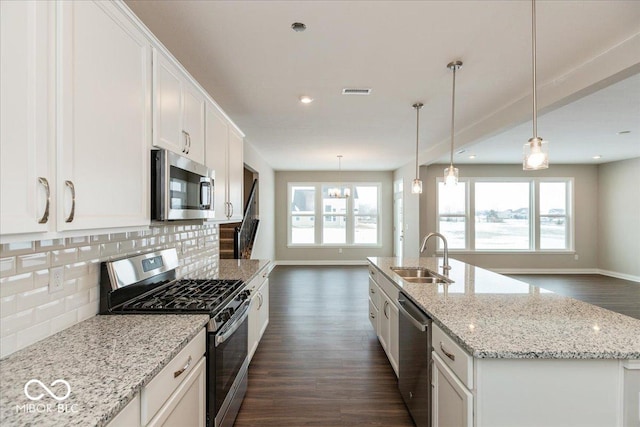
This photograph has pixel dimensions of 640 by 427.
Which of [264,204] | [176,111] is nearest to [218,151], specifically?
[176,111]

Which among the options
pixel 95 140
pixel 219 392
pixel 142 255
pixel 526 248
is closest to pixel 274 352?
pixel 219 392

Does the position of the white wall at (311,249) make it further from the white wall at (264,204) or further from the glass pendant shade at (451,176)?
the glass pendant shade at (451,176)

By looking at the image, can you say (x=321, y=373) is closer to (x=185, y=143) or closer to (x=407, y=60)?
(x=185, y=143)

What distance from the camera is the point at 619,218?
743 centimetres

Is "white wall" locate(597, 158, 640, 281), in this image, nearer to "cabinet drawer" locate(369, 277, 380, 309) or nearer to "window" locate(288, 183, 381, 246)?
"window" locate(288, 183, 381, 246)

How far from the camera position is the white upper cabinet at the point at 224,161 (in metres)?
2.60

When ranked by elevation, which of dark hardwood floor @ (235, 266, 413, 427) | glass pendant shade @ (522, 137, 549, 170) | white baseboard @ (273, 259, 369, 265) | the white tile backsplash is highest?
glass pendant shade @ (522, 137, 549, 170)

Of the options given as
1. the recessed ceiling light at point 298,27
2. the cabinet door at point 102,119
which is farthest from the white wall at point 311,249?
the cabinet door at point 102,119

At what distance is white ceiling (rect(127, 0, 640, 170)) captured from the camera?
199 cm

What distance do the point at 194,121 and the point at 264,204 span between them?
526cm

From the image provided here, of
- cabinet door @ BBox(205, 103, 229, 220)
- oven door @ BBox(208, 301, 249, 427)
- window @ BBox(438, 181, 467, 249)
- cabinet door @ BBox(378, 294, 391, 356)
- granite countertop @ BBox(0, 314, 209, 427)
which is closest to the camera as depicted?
granite countertop @ BBox(0, 314, 209, 427)

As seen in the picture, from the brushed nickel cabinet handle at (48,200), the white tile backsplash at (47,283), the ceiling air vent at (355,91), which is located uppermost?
the ceiling air vent at (355,91)

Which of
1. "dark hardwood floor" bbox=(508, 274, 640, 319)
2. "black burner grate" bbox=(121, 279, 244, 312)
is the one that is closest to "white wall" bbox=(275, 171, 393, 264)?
"dark hardwood floor" bbox=(508, 274, 640, 319)

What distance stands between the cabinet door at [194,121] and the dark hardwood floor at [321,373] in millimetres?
1911
